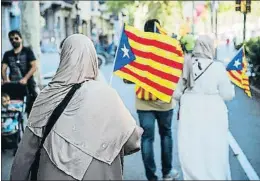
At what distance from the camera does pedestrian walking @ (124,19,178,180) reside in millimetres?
5891

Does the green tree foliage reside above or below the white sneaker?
above

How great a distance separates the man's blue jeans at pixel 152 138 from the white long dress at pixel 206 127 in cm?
232

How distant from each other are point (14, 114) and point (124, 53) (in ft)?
14.6

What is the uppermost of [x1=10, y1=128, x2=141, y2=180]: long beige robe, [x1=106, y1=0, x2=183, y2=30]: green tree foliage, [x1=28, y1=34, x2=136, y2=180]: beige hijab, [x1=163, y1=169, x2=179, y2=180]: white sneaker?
[x1=106, y1=0, x2=183, y2=30]: green tree foliage

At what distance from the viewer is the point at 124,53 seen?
4211 millimetres

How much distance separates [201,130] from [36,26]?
14485mm

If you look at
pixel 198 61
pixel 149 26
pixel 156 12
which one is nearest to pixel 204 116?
pixel 198 61

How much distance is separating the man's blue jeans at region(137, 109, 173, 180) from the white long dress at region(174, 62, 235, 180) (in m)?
2.32

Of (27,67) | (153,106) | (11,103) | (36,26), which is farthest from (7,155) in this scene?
(36,26)

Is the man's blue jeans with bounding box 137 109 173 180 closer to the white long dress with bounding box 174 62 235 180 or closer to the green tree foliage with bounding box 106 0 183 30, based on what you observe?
the green tree foliage with bounding box 106 0 183 30

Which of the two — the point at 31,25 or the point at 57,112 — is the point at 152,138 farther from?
the point at 31,25

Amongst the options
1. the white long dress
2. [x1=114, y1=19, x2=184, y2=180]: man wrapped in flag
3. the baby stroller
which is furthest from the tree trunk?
the white long dress

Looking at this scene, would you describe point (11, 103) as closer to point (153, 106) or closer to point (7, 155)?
point (7, 155)

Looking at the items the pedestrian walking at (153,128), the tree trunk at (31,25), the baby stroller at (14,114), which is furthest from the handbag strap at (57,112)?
the tree trunk at (31,25)
